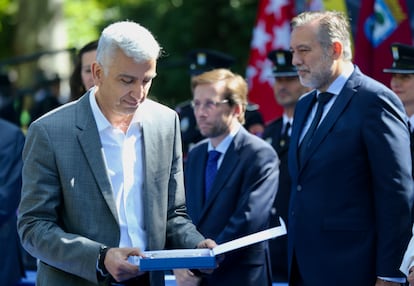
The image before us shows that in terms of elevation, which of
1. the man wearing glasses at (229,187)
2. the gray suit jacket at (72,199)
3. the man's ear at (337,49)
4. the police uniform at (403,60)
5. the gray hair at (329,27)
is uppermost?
the gray hair at (329,27)

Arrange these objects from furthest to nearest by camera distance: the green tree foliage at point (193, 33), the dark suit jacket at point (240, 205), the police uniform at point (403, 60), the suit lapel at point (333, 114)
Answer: the green tree foliage at point (193, 33), the police uniform at point (403, 60), the dark suit jacket at point (240, 205), the suit lapel at point (333, 114)

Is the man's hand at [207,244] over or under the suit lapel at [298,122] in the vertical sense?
under

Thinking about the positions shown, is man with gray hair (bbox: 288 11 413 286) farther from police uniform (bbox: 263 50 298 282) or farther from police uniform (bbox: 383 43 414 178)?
police uniform (bbox: 263 50 298 282)

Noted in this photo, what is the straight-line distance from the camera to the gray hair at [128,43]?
393 cm

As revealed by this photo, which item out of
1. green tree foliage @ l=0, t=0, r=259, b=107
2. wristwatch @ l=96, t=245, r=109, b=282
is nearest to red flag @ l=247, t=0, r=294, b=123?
green tree foliage @ l=0, t=0, r=259, b=107

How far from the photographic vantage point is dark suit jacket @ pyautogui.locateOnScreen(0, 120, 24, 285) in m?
6.48

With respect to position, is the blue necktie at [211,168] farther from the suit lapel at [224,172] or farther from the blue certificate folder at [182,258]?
the blue certificate folder at [182,258]

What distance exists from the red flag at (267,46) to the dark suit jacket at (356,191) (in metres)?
4.60

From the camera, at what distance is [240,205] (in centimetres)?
572

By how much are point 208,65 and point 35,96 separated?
6166 millimetres

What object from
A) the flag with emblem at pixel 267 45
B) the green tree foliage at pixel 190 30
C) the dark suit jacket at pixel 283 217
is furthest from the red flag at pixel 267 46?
the green tree foliage at pixel 190 30

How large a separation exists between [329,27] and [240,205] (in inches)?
46.3

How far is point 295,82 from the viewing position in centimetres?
770

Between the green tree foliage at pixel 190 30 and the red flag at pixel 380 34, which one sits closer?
the red flag at pixel 380 34
